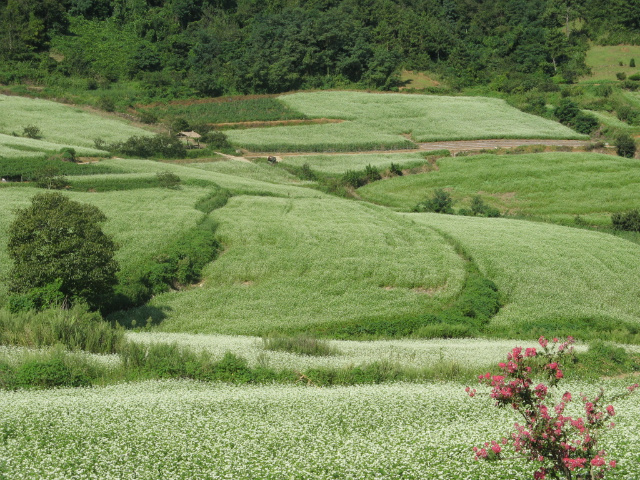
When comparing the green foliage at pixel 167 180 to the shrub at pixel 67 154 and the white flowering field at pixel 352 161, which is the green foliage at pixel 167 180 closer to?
the shrub at pixel 67 154

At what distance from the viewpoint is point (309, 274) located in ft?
120

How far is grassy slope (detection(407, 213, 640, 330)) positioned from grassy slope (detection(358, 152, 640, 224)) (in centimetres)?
1326

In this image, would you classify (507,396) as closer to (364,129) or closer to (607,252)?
(607,252)

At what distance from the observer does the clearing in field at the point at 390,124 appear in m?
87.6

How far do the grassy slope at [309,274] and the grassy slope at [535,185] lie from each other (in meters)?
19.9

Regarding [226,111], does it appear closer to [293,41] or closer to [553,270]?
[293,41]

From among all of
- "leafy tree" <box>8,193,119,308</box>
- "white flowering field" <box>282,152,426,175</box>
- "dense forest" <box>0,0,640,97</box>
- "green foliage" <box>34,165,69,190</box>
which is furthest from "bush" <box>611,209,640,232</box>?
"dense forest" <box>0,0,640,97</box>

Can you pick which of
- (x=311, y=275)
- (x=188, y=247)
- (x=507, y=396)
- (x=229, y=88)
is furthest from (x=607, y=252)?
(x=229, y=88)

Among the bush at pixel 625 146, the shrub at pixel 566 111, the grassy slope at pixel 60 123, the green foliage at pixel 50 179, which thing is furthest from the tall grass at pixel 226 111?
the bush at pixel 625 146

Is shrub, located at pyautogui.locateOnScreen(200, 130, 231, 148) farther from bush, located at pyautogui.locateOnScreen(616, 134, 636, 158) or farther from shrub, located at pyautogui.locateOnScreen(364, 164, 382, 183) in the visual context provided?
bush, located at pyautogui.locateOnScreen(616, 134, 636, 158)

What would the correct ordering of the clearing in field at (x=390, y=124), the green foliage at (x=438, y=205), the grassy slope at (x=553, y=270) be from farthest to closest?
1. the clearing in field at (x=390, y=124)
2. the green foliage at (x=438, y=205)
3. the grassy slope at (x=553, y=270)

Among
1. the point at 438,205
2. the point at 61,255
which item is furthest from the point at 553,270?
the point at 61,255

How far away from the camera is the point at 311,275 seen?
120 feet

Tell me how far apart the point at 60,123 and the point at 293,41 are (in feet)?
178
